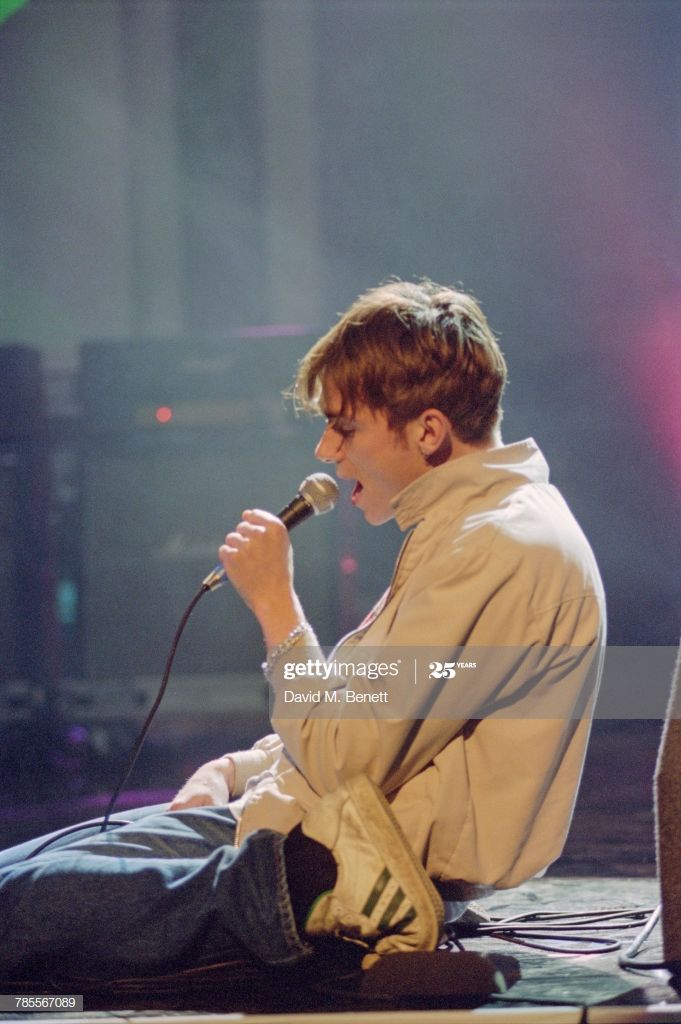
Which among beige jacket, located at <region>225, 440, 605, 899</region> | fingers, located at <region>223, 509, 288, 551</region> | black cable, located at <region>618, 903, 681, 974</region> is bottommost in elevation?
black cable, located at <region>618, 903, 681, 974</region>

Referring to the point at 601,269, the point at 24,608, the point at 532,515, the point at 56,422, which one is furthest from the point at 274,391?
the point at 532,515

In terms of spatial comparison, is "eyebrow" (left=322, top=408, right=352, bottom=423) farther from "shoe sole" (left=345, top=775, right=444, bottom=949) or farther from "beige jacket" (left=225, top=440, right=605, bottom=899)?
"shoe sole" (left=345, top=775, right=444, bottom=949)

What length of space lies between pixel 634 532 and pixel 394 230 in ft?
4.94

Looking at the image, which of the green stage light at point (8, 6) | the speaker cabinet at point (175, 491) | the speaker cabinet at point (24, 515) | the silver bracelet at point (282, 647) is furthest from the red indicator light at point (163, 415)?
the silver bracelet at point (282, 647)

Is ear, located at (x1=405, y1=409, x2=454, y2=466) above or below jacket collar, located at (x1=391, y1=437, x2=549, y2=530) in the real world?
above

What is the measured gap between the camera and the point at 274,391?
3500 mm

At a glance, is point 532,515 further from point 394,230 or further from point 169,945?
point 394,230

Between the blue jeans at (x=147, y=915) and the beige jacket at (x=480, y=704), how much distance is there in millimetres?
98

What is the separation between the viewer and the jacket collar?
1252 mm

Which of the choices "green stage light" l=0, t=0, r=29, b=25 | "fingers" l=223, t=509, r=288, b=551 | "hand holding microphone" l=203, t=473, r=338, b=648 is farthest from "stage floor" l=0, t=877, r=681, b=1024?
"green stage light" l=0, t=0, r=29, b=25

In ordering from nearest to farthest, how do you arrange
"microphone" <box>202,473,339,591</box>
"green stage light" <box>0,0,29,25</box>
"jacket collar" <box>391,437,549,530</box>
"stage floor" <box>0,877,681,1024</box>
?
"stage floor" <box>0,877,681,1024</box> < "jacket collar" <box>391,437,549,530</box> < "microphone" <box>202,473,339,591</box> < "green stage light" <box>0,0,29,25</box>

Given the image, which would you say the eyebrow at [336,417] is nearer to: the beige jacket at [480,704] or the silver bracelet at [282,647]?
the beige jacket at [480,704]

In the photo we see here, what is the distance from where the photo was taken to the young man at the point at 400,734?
113cm

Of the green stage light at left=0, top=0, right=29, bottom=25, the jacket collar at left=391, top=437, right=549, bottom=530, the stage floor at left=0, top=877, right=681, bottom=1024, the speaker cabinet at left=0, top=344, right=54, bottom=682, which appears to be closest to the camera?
the stage floor at left=0, top=877, right=681, bottom=1024
